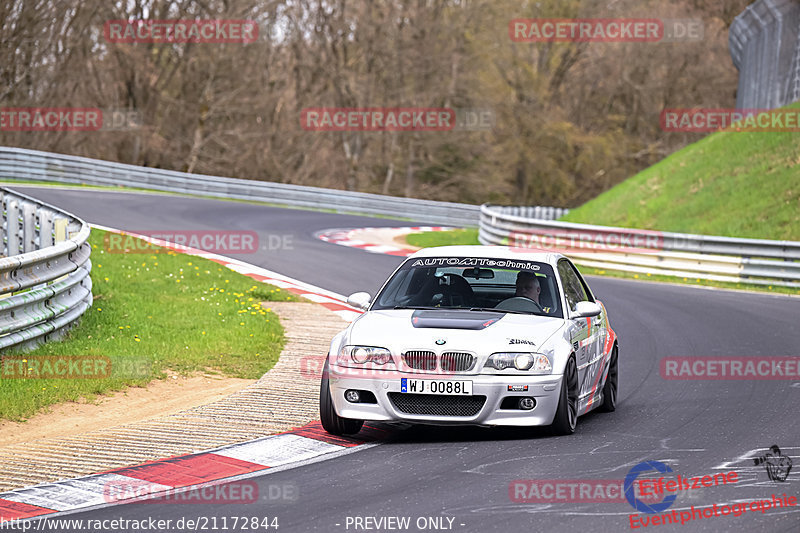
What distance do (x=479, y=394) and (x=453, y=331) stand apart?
516 millimetres

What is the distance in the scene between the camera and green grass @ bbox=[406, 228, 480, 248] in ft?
93.4

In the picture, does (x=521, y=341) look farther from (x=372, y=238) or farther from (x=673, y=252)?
(x=372, y=238)

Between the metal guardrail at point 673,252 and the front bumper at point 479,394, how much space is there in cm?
1395

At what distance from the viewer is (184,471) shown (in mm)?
7066

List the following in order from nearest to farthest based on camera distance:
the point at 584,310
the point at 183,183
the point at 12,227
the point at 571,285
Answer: the point at 584,310, the point at 571,285, the point at 12,227, the point at 183,183

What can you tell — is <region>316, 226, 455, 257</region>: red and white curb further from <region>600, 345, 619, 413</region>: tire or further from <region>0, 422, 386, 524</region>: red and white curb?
<region>0, 422, 386, 524</region>: red and white curb

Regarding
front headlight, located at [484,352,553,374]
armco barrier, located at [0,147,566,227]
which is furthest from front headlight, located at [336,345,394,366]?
armco barrier, located at [0,147,566,227]

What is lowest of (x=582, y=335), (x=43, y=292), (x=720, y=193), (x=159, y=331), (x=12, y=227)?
(x=159, y=331)

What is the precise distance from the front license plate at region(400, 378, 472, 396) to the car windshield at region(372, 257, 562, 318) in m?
1.12

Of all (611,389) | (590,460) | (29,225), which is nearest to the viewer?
(590,460)

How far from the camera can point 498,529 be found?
18.8ft

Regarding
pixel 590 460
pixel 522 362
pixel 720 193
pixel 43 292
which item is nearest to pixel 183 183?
pixel 720 193

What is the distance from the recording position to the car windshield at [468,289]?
8844mm

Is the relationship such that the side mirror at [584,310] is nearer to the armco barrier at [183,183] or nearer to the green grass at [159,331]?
the green grass at [159,331]
